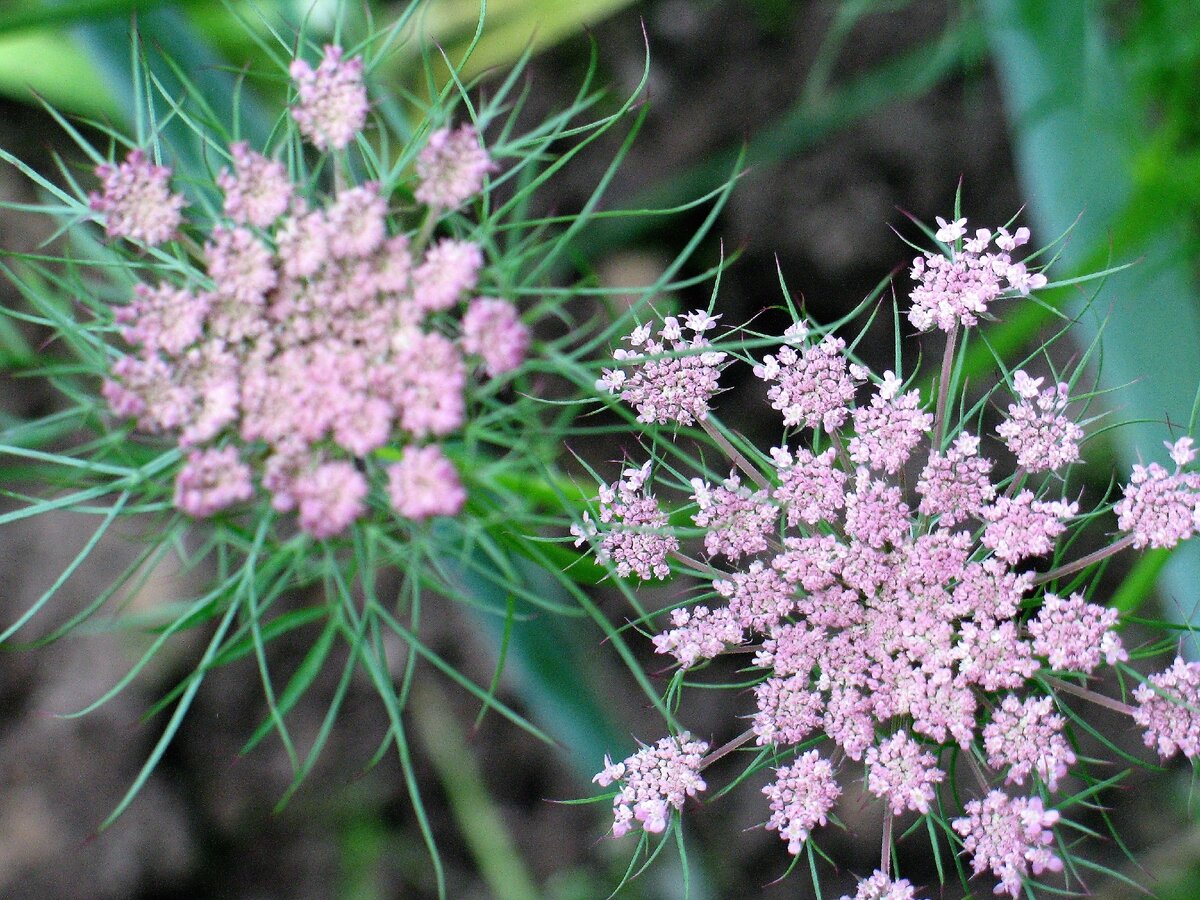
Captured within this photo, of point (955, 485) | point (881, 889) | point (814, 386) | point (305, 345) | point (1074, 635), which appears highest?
point (305, 345)

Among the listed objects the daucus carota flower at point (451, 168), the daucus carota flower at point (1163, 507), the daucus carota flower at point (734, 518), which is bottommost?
the daucus carota flower at point (1163, 507)

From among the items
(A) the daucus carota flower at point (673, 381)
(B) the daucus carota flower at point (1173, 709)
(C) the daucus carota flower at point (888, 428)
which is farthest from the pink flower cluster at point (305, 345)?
(B) the daucus carota flower at point (1173, 709)

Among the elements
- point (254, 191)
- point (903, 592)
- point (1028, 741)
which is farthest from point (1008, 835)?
point (254, 191)

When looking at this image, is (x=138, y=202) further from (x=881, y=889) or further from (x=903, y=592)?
(x=881, y=889)

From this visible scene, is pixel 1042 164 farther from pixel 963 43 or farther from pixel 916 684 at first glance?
pixel 916 684

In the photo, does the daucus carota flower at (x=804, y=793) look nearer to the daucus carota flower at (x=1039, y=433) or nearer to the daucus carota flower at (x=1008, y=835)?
the daucus carota flower at (x=1008, y=835)

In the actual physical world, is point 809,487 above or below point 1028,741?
above
